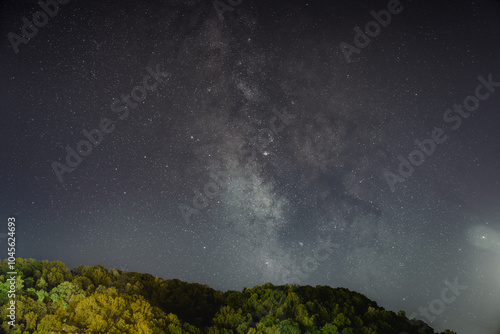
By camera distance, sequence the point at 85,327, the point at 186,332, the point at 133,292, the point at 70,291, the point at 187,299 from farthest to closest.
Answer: the point at 187,299 → the point at 133,292 → the point at 70,291 → the point at 186,332 → the point at 85,327

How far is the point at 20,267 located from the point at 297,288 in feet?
17.6

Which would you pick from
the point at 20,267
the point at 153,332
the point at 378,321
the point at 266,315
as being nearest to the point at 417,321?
the point at 378,321

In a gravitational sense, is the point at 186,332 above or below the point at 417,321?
below

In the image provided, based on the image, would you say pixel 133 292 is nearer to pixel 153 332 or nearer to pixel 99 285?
pixel 99 285

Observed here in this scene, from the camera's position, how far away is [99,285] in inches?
226

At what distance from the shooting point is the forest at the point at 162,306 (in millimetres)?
4828

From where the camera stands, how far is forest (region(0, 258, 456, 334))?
15.8ft

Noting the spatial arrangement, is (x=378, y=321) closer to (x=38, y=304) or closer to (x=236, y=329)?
(x=236, y=329)

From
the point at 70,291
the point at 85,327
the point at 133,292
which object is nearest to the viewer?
the point at 85,327

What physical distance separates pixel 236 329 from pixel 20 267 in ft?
13.5

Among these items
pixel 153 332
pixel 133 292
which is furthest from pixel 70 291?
pixel 153 332

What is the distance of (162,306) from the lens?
622 centimetres

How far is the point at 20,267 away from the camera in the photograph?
5.69 m

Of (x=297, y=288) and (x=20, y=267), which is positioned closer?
(x=20, y=267)
